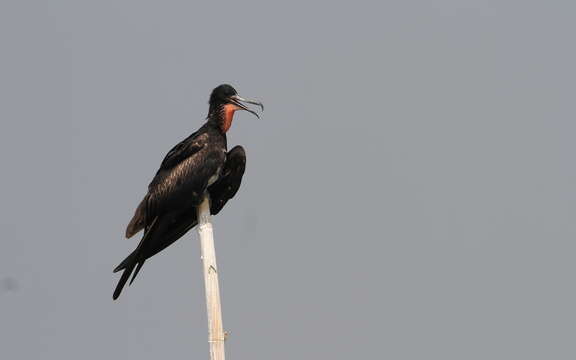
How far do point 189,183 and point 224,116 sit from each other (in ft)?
3.40

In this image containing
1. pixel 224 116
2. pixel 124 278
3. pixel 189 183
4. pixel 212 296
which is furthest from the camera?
pixel 224 116

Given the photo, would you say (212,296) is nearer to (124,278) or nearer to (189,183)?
(124,278)

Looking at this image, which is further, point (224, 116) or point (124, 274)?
point (224, 116)

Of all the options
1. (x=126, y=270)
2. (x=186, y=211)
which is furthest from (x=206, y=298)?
(x=186, y=211)

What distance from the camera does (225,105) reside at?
434 inches

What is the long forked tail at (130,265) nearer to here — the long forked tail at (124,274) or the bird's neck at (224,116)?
the long forked tail at (124,274)

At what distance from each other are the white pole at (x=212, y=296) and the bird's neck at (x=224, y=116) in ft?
7.22

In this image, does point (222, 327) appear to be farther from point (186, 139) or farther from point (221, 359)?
point (186, 139)

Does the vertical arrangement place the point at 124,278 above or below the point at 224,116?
below

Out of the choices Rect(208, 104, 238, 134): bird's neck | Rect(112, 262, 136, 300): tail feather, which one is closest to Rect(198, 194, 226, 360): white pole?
Rect(112, 262, 136, 300): tail feather

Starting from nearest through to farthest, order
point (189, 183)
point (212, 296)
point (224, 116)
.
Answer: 1. point (212, 296)
2. point (189, 183)
3. point (224, 116)

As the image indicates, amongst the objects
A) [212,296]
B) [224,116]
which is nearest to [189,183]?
[224,116]

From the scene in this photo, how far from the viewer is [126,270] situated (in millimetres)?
9648

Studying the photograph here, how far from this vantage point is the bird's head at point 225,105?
1097cm
